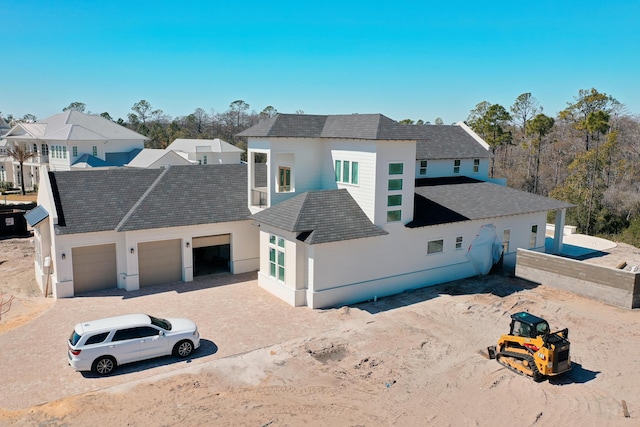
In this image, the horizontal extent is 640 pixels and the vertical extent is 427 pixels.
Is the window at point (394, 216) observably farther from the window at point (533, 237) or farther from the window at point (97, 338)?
the window at point (97, 338)

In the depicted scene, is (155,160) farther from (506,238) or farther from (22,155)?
(506,238)

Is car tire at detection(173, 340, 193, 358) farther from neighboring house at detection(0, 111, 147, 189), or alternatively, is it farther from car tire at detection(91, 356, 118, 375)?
neighboring house at detection(0, 111, 147, 189)

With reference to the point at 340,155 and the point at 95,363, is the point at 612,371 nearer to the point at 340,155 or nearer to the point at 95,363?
the point at 340,155

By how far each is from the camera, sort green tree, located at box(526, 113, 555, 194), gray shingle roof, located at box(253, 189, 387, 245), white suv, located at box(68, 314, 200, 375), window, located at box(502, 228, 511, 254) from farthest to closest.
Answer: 1. green tree, located at box(526, 113, 555, 194)
2. window, located at box(502, 228, 511, 254)
3. gray shingle roof, located at box(253, 189, 387, 245)
4. white suv, located at box(68, 314, 200, 375)

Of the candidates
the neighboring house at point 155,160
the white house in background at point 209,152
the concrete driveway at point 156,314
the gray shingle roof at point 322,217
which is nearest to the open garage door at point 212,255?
the concrete driveway at point 156,314

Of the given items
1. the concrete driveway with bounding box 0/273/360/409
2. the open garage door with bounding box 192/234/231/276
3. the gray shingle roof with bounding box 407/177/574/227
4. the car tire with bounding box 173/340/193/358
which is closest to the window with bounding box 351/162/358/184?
the gray shingle roof with bounding box 407/177/574/227

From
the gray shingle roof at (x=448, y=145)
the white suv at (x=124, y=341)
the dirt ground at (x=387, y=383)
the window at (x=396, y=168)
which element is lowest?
the dirt ground at (x=387, y=383)
